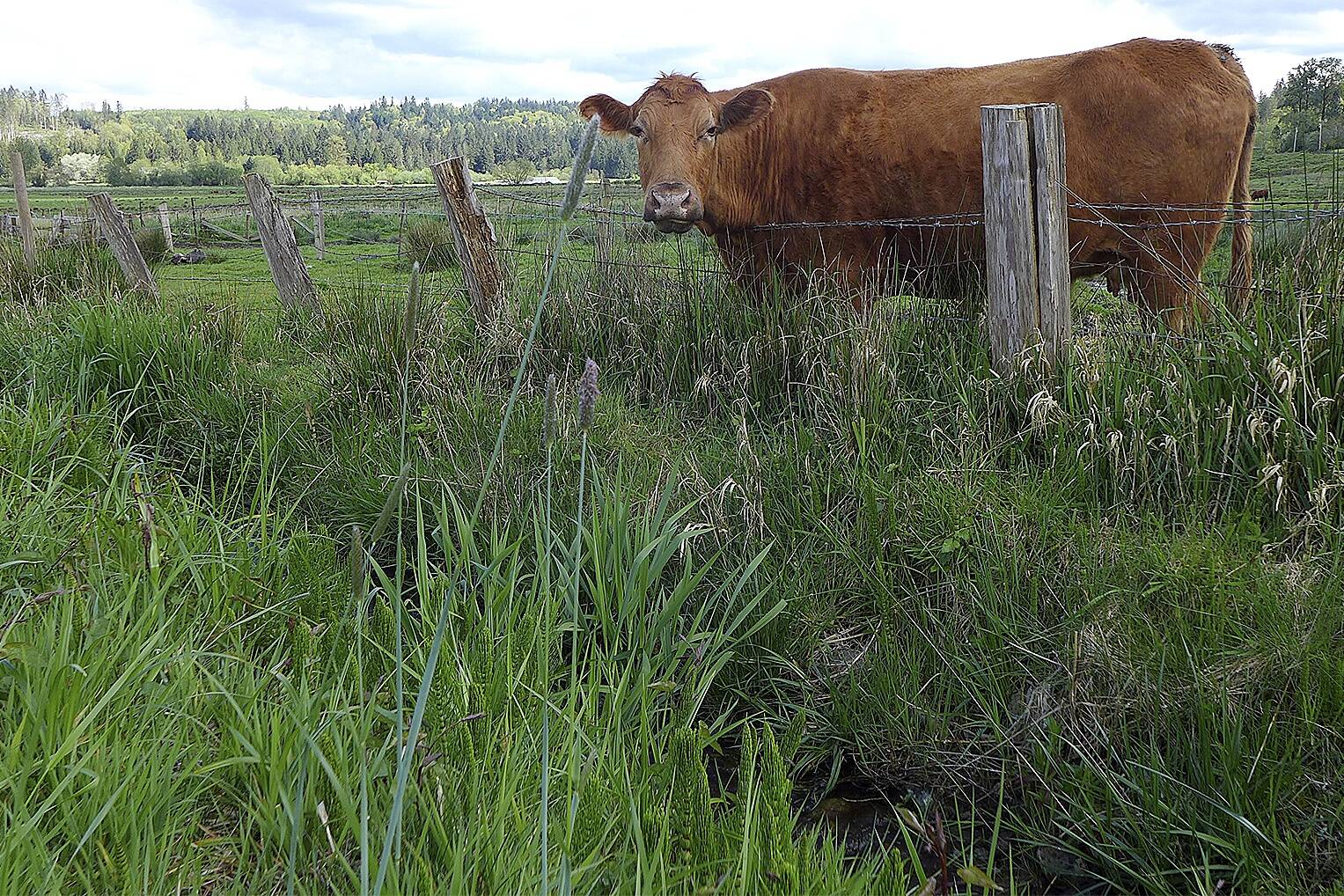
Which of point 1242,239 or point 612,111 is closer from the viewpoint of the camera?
point 1242,239

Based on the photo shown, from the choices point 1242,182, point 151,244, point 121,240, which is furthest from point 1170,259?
point 151,244

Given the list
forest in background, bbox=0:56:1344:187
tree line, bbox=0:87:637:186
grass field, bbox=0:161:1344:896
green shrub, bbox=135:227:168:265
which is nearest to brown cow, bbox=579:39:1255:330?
grass field, bbox=0:161:1344:896

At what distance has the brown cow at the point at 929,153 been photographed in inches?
218

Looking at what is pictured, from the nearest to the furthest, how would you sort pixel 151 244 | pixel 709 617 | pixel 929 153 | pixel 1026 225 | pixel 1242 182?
1. pixel 709 617
2. pixel 1026 225
3. pixel 929 153
4. pixel 1242 182
5. pixel 151 244

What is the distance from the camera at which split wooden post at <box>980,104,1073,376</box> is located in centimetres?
407

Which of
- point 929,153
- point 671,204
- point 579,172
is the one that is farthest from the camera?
point 929,153

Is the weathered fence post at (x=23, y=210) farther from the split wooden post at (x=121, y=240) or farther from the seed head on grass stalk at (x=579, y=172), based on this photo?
the seed head on grass stalk at (x=579, y=172)

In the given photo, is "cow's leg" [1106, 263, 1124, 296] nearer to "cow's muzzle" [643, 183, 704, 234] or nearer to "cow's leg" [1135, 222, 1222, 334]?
"cow's leg" [1135, 222, 1222, 334]

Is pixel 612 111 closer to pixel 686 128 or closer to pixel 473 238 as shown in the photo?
pixel 686 128

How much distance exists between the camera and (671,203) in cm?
550

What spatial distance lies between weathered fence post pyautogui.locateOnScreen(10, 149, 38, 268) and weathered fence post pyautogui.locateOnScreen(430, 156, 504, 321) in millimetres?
4660

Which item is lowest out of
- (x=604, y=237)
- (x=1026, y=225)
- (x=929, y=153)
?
(x=1026, y=225)

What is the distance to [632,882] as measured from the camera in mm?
1836

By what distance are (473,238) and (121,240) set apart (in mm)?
3975
